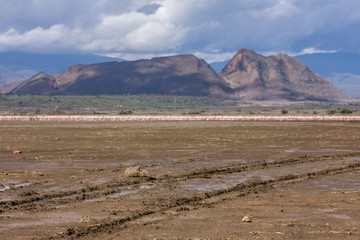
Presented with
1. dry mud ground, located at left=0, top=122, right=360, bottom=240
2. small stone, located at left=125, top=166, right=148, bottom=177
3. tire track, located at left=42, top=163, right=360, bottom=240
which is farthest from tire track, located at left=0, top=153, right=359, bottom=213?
tire track, located at left=42, top=163, right=360, bottom=240

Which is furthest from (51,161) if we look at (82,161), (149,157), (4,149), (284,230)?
(284,230)

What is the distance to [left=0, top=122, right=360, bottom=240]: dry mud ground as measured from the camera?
33.9ft

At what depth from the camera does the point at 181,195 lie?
46.6 ft

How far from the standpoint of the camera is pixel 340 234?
9875mm

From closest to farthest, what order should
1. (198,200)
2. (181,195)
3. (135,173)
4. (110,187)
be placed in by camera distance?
1. (198,200)
2. (181,195)
3. (110,187)
4. (135,173)

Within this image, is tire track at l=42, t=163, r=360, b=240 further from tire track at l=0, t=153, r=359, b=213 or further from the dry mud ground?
tire track at l=0, t=153, r=359, b=213

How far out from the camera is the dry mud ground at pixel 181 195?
10.3m

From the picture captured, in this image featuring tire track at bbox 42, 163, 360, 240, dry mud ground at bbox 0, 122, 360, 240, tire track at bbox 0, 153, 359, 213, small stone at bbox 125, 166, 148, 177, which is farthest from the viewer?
small stone at bbox 125, 166, 148, 177

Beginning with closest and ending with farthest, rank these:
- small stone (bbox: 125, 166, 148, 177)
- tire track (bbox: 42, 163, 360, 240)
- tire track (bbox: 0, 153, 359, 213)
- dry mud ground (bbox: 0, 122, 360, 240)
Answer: tire track (bbox: 42, 163, 360, 240), dry mud ground (bbox: 0, 122, 360, 240), tire track (bbox: 0, 153, 359, 213), small stone (bbox: 125, 166, 148, 177)

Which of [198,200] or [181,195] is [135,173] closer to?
[181,195]

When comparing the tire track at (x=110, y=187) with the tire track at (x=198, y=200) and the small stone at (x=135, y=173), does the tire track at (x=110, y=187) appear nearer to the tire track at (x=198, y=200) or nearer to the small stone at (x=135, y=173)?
the small stone at (x=135, y=173)

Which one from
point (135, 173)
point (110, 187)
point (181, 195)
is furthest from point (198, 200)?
point (135, 173)

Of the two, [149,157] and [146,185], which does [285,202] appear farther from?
[149,157]

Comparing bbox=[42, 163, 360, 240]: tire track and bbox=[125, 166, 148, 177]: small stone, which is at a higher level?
bbox=[125, 166, 148, 177]: small stone
